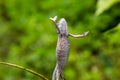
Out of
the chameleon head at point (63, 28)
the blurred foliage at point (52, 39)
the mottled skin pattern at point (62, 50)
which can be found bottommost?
the mottled skin pattern at point (62, 50)

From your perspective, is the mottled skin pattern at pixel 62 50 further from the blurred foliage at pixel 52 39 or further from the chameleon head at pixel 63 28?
the blurred foliage at pixel 52 39

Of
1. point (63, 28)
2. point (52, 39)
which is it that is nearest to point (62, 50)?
point (63, 28)

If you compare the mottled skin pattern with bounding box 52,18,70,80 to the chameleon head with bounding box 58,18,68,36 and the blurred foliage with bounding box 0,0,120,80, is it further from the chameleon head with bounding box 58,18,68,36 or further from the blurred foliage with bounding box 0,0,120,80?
the blurred foliage with bounding box 0,0,120,80

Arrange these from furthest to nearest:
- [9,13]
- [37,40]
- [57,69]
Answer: [9,13]
[37,40]
[57,69]

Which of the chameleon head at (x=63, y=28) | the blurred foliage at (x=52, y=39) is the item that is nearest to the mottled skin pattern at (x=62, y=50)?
the chameleon head at (x=63, y=28)

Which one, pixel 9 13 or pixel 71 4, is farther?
pixel 9 13

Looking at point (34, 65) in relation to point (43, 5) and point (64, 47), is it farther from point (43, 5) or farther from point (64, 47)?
point (64, 47)

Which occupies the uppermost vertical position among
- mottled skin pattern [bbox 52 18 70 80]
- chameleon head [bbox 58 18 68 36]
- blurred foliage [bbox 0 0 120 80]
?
blurred foliage [bbox 0 0 120 80]

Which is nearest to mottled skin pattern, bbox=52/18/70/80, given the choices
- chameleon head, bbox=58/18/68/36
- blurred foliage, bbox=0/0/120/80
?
chameleon head, bbox=58/18/68/36

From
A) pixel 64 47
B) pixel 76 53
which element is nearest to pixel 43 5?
pixel 76 53
